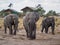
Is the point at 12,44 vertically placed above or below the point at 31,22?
below

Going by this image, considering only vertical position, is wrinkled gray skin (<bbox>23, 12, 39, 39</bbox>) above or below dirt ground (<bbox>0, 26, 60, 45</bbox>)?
above

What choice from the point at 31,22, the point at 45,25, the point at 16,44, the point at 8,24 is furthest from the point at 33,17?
Answer: the point at 45,25

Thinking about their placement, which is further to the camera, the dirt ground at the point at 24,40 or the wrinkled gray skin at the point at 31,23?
the wrinkled gray skin at the point at 31,23

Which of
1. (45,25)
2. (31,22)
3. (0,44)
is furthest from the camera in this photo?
(45,25)

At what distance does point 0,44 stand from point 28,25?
3.81m

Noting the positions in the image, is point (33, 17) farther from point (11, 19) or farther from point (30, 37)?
point (11, 19)

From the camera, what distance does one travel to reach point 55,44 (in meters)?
15.4

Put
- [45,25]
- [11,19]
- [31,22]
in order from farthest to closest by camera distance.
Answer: [45,25] → [11,19] → [31,22]

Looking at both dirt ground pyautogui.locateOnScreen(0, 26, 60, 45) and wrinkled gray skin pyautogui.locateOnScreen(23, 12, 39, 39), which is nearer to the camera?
dirt ground pyautogui.locateOnScreen(0, 26, 60, 45)

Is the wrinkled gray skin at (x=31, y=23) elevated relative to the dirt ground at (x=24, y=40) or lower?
elevated

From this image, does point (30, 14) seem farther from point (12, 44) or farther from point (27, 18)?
point (12, 44)

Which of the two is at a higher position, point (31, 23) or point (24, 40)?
point (31, 23)

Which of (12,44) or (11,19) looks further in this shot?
(11,19)

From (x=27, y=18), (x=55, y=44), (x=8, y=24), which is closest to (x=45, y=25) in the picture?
(x=8, y=24)
